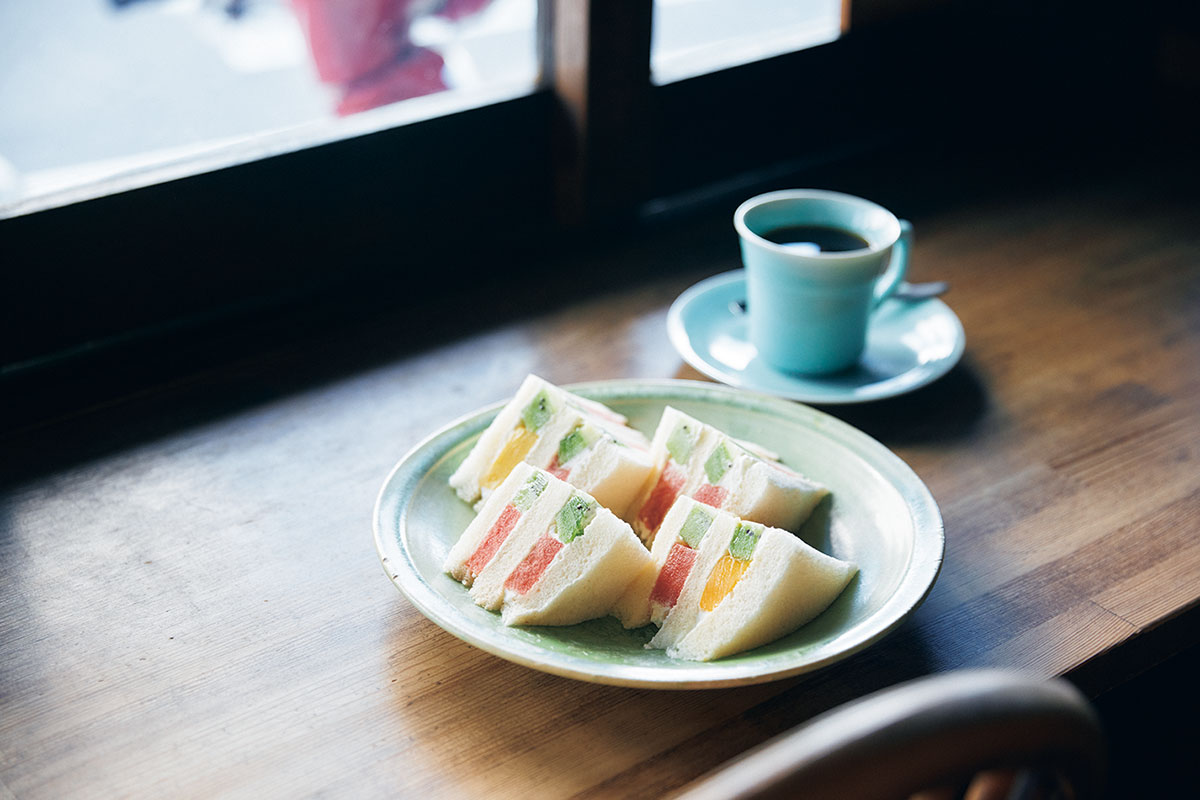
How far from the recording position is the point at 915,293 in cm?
141

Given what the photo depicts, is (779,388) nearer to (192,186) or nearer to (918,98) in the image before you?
(192,186)

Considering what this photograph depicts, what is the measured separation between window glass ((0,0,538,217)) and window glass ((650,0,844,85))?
0.22m

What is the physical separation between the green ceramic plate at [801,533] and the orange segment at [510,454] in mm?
38

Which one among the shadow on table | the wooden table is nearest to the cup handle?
the wooden table

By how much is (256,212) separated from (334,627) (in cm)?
61

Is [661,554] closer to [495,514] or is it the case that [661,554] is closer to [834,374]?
Answer: [495,514]

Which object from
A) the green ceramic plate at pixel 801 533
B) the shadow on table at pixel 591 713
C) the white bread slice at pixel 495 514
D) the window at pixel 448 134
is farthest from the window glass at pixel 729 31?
the shadow on table at pixel 591 713

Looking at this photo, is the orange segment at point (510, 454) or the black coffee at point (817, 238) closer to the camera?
the orange segment at point (510, 454)

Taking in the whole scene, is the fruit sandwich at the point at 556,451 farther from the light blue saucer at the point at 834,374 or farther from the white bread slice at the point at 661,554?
the light blue saucer at the point at 834,374

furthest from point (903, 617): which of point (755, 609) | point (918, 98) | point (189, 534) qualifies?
point (918, 98)

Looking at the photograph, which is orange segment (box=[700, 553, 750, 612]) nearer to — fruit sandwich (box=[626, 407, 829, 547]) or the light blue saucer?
fruit sandwich (box=[626, 407, 829, 547])

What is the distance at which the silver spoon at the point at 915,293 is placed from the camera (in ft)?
4.62

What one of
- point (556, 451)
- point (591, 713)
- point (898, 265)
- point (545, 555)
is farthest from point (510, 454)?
point (898, 265)

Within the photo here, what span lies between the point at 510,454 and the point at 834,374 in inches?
17.8
